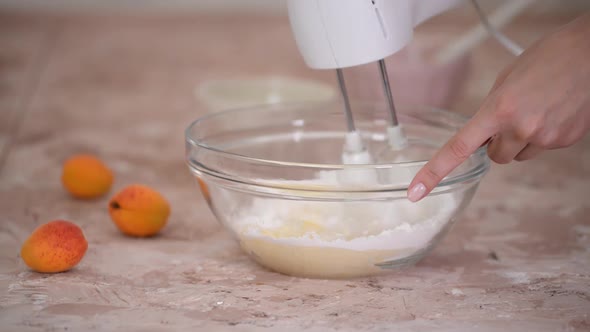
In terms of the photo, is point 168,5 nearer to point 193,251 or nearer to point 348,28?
point 193,251

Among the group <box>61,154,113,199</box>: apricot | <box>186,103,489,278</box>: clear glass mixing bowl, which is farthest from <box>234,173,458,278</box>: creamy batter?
<box>61,154,113,199</box>: apricot

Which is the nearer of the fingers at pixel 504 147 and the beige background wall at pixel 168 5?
the fingers at pixel 504 147

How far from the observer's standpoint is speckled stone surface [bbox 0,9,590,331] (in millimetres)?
794

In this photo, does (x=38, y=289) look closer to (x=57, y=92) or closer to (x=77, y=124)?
(x=77, y=124)

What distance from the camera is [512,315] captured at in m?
0.80

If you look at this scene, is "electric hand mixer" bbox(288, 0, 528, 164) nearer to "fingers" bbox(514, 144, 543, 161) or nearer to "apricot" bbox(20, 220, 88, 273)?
"fingers" bbox(514, 144, 543, 161)

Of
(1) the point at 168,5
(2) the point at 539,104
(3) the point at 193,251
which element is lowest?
(3) the point at 193,251

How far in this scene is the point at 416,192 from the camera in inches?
31.5

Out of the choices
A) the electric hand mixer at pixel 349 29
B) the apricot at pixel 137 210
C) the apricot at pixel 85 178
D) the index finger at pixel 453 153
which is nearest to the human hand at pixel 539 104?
the index finger at pixel 453 153

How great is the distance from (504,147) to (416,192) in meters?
0.11

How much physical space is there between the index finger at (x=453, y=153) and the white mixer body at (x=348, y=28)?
0.13 metres

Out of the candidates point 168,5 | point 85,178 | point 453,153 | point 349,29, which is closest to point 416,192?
point 453,153

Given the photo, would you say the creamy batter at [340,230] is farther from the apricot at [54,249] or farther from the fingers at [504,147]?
the apricot at [54,249]

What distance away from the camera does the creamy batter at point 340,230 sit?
33.2 inches
